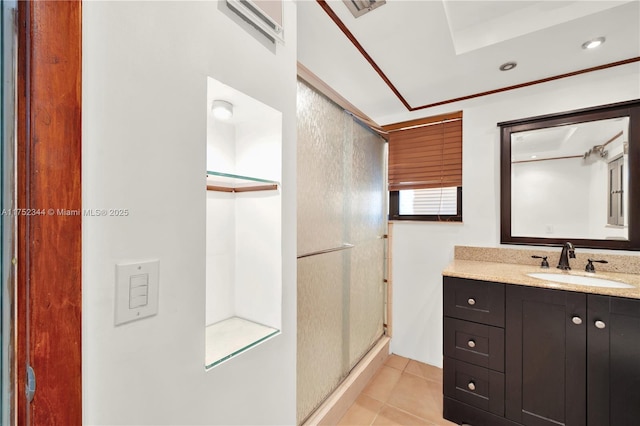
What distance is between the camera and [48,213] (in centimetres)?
52

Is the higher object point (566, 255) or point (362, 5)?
point (362, 5)

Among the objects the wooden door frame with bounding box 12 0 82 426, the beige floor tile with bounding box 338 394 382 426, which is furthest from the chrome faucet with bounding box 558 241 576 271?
the wooden door frame with bounding box 12 0 82 426

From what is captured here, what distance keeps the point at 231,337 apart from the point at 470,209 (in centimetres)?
209

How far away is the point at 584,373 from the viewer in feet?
4.66

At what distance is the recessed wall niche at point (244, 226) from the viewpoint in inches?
42.2

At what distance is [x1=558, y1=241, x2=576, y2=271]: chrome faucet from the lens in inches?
72.0

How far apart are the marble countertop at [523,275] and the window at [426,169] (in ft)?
1.68

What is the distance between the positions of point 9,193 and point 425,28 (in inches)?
69.6

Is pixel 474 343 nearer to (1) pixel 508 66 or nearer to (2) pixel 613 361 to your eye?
(2) pixel 613 361

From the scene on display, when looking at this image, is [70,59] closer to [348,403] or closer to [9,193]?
[9,193]

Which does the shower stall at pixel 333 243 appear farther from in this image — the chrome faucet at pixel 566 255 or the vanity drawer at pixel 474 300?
the chrome faucet at pixel 566 255

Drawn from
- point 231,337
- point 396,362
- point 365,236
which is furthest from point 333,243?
point 396,362

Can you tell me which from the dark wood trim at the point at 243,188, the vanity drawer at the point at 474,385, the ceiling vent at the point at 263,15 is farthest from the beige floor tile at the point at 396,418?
the ceiling vent at the point at 263,15

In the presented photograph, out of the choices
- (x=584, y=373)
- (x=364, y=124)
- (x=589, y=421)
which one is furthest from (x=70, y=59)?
A: (x=589, y=421)
